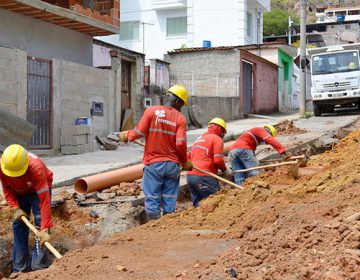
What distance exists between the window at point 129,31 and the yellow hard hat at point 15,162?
30.1 m

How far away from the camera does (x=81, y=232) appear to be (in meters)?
7.16

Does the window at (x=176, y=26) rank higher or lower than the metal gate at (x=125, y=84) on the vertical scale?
higher

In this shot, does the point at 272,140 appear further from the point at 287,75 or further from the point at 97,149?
the point at 287,75

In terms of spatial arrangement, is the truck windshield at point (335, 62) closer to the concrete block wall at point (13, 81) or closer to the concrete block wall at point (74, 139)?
the concrete block wall at point (74, 139)

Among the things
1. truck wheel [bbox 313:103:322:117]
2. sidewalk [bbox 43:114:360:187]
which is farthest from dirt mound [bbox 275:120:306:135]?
truck wheel [bbox 313:103:322:117]

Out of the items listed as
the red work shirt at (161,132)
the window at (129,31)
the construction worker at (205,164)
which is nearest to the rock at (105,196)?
the construction worker at (205,164)

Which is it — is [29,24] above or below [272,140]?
above

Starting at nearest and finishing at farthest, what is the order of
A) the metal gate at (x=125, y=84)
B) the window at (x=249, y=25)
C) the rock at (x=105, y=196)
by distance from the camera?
1. the rock at (x=105, y=196)
2. the metal gate at (x=125, y=84)
3. the window at (x=249, y=25)

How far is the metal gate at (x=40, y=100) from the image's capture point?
12352mm

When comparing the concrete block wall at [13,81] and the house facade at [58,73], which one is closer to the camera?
the concrete block wall at [13,81]

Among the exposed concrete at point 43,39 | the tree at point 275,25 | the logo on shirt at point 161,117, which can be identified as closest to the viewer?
the logo on shirt at point 161,117

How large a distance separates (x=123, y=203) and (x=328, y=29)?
53633 mm

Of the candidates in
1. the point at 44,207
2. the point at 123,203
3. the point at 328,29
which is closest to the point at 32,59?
the point at 123,203

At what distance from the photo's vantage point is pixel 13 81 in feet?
38.2
